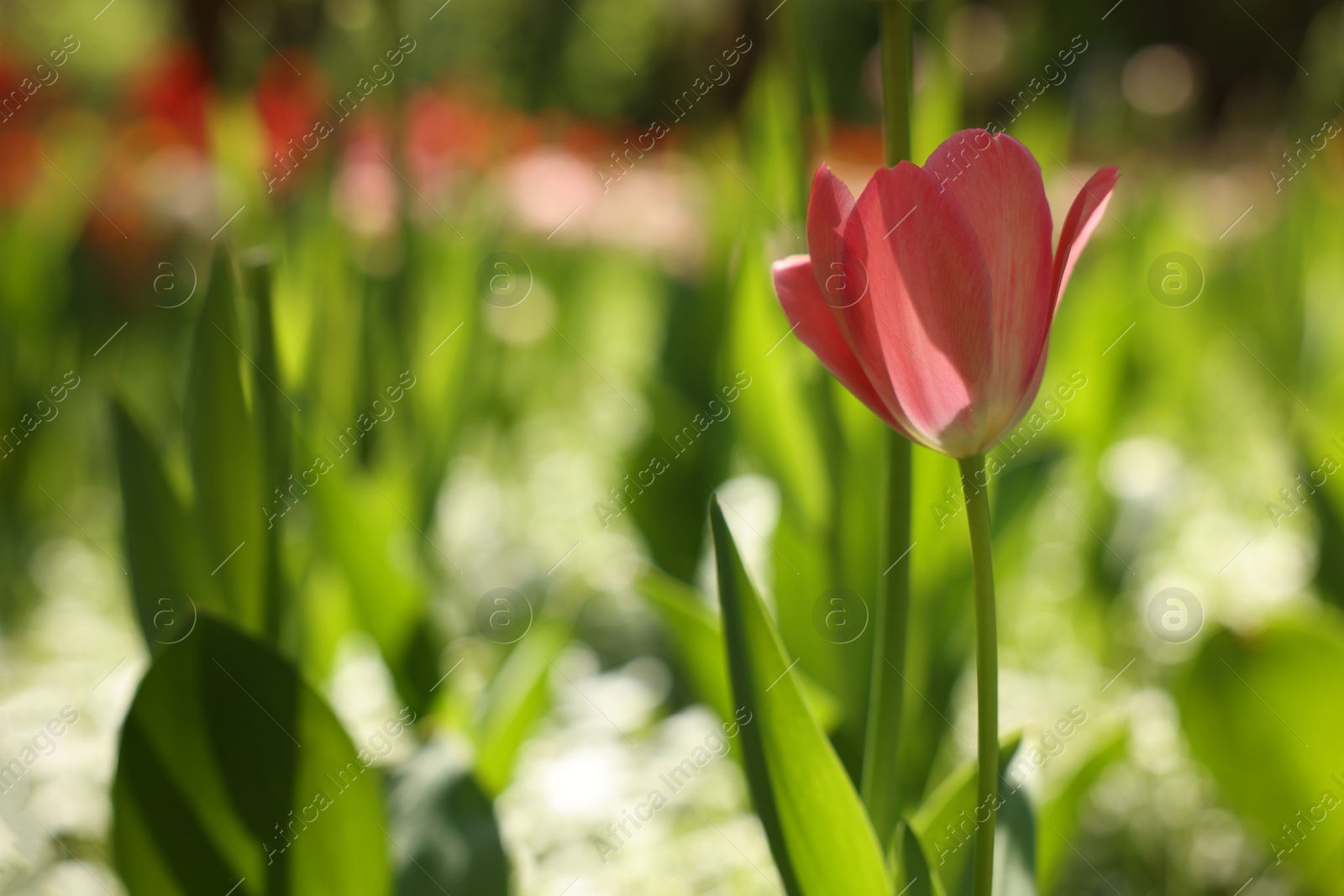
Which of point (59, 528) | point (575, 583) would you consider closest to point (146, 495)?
point (575, 583)

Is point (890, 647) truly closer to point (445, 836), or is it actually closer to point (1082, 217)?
point (1082, 217)

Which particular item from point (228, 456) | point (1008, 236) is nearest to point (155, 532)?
point (228, 456)

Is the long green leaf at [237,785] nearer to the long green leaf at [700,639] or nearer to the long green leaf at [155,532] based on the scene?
the long green leaf at [155,532]

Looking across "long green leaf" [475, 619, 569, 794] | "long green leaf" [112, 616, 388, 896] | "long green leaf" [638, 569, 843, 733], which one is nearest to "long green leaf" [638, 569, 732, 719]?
"long green leaf" [638, 569, 843, 733]

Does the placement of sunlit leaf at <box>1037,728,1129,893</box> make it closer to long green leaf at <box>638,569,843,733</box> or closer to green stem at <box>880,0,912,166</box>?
long green leaf at <box>638,569,843,733</box>

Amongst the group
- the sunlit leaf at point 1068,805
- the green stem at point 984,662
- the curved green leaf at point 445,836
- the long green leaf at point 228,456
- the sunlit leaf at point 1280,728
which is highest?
the long green leaf at point 228,456

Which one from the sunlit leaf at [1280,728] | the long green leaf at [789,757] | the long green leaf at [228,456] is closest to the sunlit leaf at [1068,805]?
the sunlit leaf at [1280,728]
